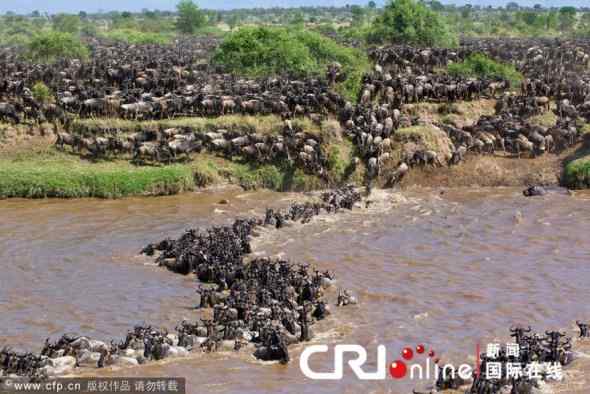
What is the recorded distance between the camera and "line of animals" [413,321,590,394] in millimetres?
14930

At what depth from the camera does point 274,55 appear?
3866 centimetres

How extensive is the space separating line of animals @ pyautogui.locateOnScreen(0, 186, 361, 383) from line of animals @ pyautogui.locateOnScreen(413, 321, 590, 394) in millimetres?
2919

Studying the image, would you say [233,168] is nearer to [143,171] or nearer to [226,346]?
[143,171]

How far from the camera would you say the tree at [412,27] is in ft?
156

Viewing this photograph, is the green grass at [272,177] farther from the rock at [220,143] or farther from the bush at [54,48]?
the bush at [54,48]

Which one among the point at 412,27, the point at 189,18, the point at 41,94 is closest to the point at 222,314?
the point at 41,94

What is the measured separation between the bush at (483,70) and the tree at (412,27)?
362 inches

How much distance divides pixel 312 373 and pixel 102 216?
12.6 metres

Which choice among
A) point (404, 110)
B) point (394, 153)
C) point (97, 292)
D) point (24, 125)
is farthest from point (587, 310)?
point (24, 125)

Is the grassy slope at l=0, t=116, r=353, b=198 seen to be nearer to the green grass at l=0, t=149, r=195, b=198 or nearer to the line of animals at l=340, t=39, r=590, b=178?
the green grass at l=0, t=149, r=195, b=198

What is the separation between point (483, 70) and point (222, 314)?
22.0 meters

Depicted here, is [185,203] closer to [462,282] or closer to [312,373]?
[462,282]

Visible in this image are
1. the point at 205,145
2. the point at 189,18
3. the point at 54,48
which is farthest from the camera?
the point at 189,18

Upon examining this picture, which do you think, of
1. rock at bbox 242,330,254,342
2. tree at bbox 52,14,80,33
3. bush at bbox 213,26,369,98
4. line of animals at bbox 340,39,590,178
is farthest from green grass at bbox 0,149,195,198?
tree at bbox 52,14,80,33
